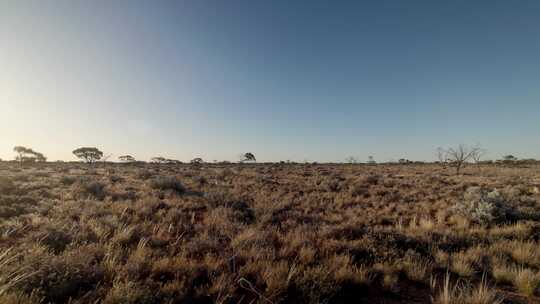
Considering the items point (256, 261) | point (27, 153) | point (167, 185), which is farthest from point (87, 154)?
point (256, 261)

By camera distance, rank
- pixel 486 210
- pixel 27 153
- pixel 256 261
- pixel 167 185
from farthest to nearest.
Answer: pixel 27 153, pixel 167 185, pixel 486 210, pixel 256 261

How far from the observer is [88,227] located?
16.6ft

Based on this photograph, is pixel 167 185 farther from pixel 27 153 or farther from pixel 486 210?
pixel 27 153

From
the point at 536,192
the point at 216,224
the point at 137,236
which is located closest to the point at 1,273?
the point at 137,236

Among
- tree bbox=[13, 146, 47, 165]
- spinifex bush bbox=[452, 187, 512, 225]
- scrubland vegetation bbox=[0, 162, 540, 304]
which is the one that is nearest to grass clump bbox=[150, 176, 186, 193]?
scrubland vegetation bbox=[0, 162, 540, 304]

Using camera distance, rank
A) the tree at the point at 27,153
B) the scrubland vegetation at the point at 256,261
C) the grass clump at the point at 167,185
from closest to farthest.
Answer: the scrubland vegetation at the point at 256,261 < the grass clump at the point at 167,185 < the tree at the point at 27,153

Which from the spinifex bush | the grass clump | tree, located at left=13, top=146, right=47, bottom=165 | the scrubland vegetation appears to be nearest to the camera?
the scrubland vegetation

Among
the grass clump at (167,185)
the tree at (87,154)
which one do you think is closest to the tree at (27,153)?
the tree at (87,154)

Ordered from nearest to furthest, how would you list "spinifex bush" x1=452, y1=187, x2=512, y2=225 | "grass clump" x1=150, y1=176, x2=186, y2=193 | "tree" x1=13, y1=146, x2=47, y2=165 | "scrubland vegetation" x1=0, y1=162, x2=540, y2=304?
"scrubland vegetation" x1=0, y1=162, x2=540, y2=304 < "spinifex bush" x1=452, y1=187, x2=512, y2=225 < "grass clump" x1=150, y1=176, x2=186, y2=193 < "tree" x1=13, y1=146, x2=47, y2=165

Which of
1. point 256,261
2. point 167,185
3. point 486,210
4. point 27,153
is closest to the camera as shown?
point 256,261

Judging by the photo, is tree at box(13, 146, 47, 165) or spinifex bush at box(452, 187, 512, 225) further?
tree at box(13, 146, 47, 165)

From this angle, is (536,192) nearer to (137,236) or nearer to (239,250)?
(239,250)

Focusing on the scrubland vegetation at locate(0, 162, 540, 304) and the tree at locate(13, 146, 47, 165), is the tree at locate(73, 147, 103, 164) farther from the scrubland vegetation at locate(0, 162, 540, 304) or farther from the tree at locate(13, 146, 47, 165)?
the scrubland vegetation at locate(0, 162, 540, 304)

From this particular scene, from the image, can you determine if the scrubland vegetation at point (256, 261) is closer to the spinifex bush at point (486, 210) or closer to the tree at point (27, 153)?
the spinifex bush at point (486, 210)
